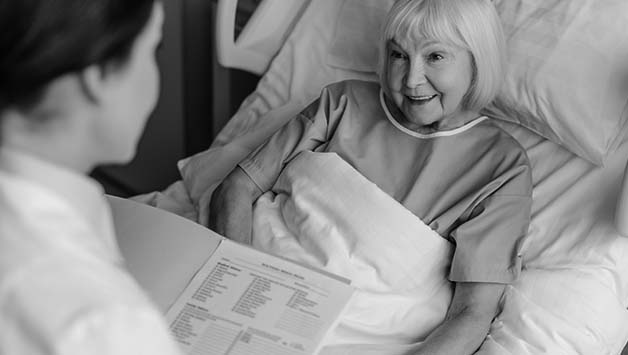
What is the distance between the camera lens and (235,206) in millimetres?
1777

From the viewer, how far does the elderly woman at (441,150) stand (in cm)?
159

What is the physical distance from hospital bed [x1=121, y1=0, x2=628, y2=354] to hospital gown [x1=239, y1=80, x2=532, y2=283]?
3.4 inches

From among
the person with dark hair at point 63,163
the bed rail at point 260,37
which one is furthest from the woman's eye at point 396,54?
the person with dark hair at point 63,163

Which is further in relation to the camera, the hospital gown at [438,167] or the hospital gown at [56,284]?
the hospital gown at [438,167]

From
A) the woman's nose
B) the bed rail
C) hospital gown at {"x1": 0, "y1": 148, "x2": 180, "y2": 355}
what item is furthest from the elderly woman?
hospital gown at {"x1": 0, "y1": 148, "x2": 180, "y2": 355}

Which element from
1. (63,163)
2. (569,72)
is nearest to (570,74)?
(569,72)

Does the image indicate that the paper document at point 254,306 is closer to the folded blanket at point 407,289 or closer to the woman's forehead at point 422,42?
the folded blanket at point 407,289

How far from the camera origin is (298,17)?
220 cm

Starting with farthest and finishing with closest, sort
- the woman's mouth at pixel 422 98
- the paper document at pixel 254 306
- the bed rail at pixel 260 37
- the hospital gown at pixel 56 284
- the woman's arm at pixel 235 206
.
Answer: the bed rail at pixel 260 37 < the woman's arm at pixel 235 206 < the woman's mouth at pixel 422 98 < the paper document at pixel 254 306 < the hospital gown at pixel 56 284

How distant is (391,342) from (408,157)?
14.0 inches

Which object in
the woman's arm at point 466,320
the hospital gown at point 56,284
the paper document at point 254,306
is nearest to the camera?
the hospital gown at point 56,284

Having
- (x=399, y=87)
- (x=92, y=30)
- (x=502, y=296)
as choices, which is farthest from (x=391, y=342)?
(x=92, y=30)

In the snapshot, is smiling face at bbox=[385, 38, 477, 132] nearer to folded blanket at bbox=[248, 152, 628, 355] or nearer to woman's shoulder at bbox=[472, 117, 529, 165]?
woman's shoulder at bbox=[472, 117, 529, 165]

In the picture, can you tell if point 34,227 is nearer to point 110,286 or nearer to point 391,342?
point 110,286
